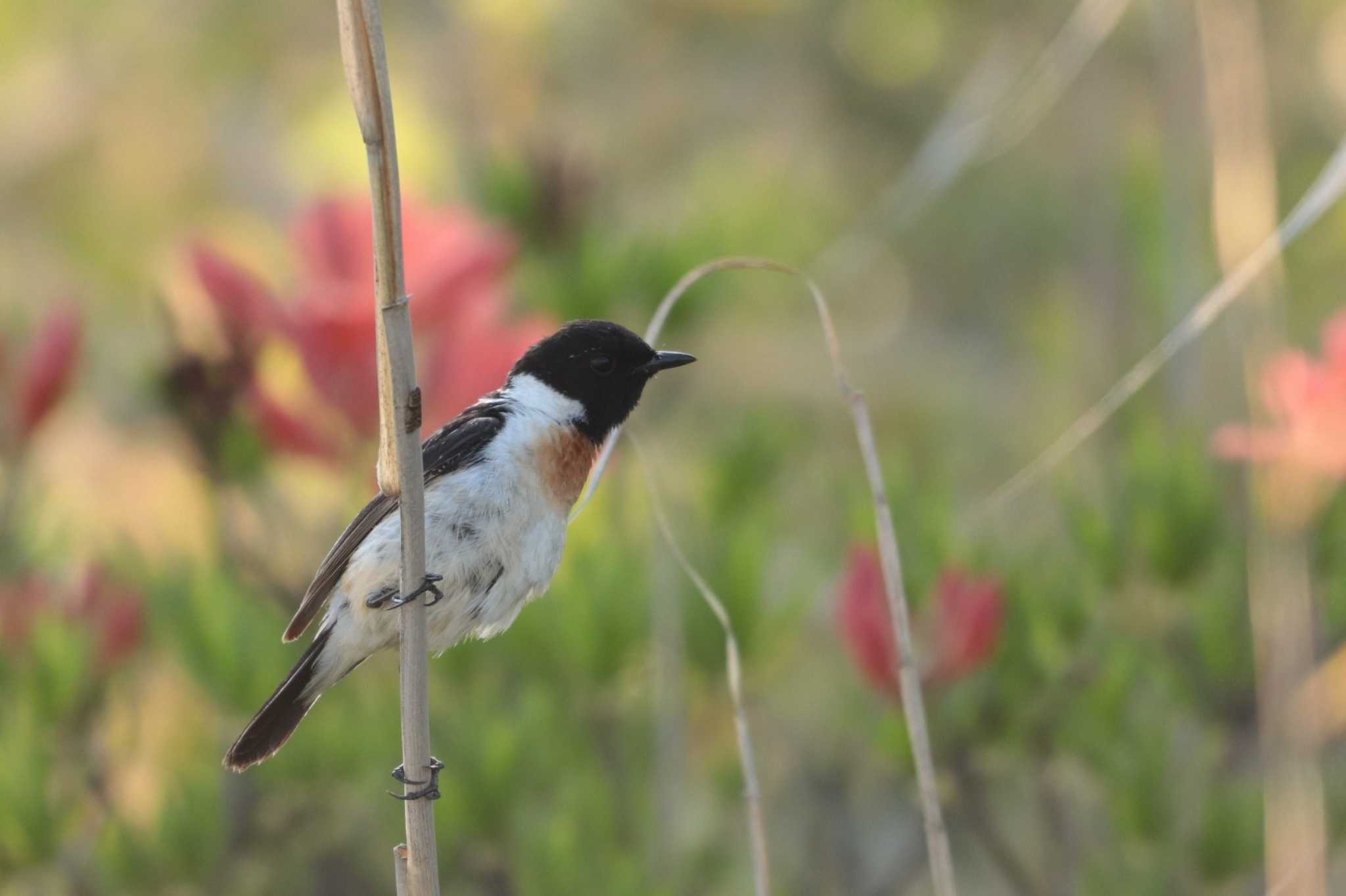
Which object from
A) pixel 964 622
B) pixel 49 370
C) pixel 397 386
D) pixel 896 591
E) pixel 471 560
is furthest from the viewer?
pixel 49 370

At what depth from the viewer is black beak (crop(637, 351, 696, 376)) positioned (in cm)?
136

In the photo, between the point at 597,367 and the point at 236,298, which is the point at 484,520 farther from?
the point at 236,298

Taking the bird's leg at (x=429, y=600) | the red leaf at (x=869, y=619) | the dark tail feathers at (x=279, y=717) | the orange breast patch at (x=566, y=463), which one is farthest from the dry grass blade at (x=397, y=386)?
the red leaf at (x=869, y=619)

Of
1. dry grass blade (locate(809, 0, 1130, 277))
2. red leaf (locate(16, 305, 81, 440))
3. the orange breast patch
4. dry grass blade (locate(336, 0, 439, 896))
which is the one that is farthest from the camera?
red leaf (locate(16, 305, 81, 440))

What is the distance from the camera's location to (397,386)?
901mm

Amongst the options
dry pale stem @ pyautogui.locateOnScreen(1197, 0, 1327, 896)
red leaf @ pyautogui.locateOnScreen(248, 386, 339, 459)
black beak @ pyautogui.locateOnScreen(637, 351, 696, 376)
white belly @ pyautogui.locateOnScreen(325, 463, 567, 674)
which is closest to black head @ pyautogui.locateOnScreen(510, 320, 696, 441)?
black beak @ pyautogui.locateOnScreen(637, 351, 696, 376)

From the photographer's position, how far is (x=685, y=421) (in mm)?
2754

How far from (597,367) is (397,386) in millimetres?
607

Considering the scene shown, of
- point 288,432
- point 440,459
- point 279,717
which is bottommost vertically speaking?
point 279,717

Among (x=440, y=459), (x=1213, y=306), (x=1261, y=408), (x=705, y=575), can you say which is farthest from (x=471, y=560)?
(x=1261, y=408)

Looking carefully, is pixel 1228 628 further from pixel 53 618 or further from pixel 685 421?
pixel 53 618

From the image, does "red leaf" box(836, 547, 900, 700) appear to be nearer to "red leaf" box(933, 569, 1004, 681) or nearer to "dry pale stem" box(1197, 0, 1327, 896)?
"red leaf" box(933, 569, 1004, 681)

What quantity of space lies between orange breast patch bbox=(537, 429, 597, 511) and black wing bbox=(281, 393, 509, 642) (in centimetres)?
6

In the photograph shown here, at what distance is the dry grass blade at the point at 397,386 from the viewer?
840 millimetres
